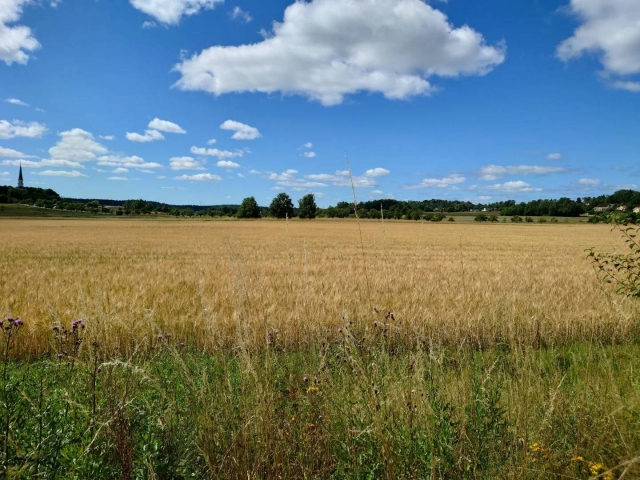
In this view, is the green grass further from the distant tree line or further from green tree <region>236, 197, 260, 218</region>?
green tree <region>236, 197, 260, 218</region>

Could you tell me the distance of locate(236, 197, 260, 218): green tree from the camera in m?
139

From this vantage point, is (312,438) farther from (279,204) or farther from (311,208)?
(279,204)

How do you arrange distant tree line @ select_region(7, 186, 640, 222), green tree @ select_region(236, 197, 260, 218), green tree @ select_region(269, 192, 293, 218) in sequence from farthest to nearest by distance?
green tree @ select_region(236, 197, 260, 218)
green tree @ select_region(269, 192, 293, 218)
distant tree line @ select_region(7, 186, 640, 222)

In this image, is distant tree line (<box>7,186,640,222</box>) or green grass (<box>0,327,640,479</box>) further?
distant tree line (<box>7,186,640,222</box>)

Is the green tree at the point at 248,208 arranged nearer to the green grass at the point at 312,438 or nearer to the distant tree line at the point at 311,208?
the distant tree line at the point at 311,208

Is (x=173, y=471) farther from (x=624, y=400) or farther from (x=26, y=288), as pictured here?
(x=26, y=288)

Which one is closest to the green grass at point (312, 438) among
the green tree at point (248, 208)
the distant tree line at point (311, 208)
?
the distant tree line at point (311, 208)

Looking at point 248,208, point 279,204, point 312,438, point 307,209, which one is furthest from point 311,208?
point 312,438

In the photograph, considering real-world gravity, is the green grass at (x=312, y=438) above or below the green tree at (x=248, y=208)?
below

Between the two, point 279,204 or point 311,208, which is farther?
point 279,204

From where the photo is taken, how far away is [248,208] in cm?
13962

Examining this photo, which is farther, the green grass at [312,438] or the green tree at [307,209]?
the green tree at [307,209]

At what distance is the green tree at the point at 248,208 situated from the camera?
139125mm

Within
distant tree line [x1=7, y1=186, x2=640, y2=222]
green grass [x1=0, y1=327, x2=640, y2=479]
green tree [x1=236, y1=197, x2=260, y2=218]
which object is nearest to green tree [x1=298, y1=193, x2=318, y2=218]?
distant tree line [x1=7, y1=186, x2=640, y2=222]
